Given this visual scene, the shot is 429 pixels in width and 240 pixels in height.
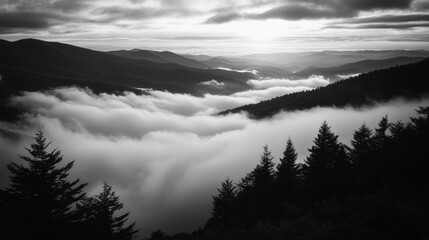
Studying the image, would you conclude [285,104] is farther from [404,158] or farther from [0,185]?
[0,185]

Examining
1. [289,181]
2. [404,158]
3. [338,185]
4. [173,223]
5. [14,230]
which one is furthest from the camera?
[173,223]

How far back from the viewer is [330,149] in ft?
102

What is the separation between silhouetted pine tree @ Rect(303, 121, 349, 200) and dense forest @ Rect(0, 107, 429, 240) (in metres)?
0.09

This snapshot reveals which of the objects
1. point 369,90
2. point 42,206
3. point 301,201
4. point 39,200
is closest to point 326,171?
point 301,201

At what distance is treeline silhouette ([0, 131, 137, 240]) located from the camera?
537 inches

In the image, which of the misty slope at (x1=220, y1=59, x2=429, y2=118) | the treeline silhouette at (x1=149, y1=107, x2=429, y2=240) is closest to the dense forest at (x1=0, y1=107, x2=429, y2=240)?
the treeline silhouette at (x1=149, y1=107, x2=429, y2=240)

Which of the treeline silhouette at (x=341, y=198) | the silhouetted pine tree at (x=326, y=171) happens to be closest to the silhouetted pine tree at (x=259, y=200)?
the treeline silhouette at (x=341, y=198)

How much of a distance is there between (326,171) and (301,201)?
12.0ft

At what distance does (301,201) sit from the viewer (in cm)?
2714

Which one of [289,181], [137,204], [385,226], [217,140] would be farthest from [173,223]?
[385,226]

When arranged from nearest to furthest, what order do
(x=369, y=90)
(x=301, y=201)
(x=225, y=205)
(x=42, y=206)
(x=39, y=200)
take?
(x=42, y=206) → (x=39, y=200) → (x=301, y=201) → (x=225, y=205) → (x=369, y=90)

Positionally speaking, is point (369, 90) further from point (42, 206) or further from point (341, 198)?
point (42, 206)

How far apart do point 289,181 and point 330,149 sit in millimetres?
5576

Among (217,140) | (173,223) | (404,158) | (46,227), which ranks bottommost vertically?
(173,223)
